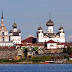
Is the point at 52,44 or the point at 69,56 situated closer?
the point at 69,56

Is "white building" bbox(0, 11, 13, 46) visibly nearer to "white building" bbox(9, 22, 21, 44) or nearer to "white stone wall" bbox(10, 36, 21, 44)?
"white building" bbox(9, 22, 21, 44)

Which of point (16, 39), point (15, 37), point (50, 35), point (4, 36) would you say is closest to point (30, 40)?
point (16, 39)

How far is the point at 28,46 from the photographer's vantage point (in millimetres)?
169875

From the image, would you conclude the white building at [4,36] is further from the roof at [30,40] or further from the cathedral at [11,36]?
the roof at [30,40]

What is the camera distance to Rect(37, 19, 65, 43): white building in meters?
178

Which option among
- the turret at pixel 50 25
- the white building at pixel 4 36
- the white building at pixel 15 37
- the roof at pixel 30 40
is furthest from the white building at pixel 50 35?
the white building at pixel 4 36

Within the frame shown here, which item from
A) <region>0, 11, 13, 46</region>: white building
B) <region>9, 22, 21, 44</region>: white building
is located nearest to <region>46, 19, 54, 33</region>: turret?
<region>9, 22, 21, 44</region>: white building

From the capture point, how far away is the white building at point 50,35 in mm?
177500

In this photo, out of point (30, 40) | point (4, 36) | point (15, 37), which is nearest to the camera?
point (15, 37)

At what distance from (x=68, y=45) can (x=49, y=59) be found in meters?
19.2

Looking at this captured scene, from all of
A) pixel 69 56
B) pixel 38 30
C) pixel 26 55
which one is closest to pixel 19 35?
pixel 38 30

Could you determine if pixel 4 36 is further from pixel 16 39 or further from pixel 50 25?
pixel 50 25

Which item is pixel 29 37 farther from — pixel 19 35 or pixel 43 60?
pixel 43 60

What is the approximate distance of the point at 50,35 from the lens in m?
178
